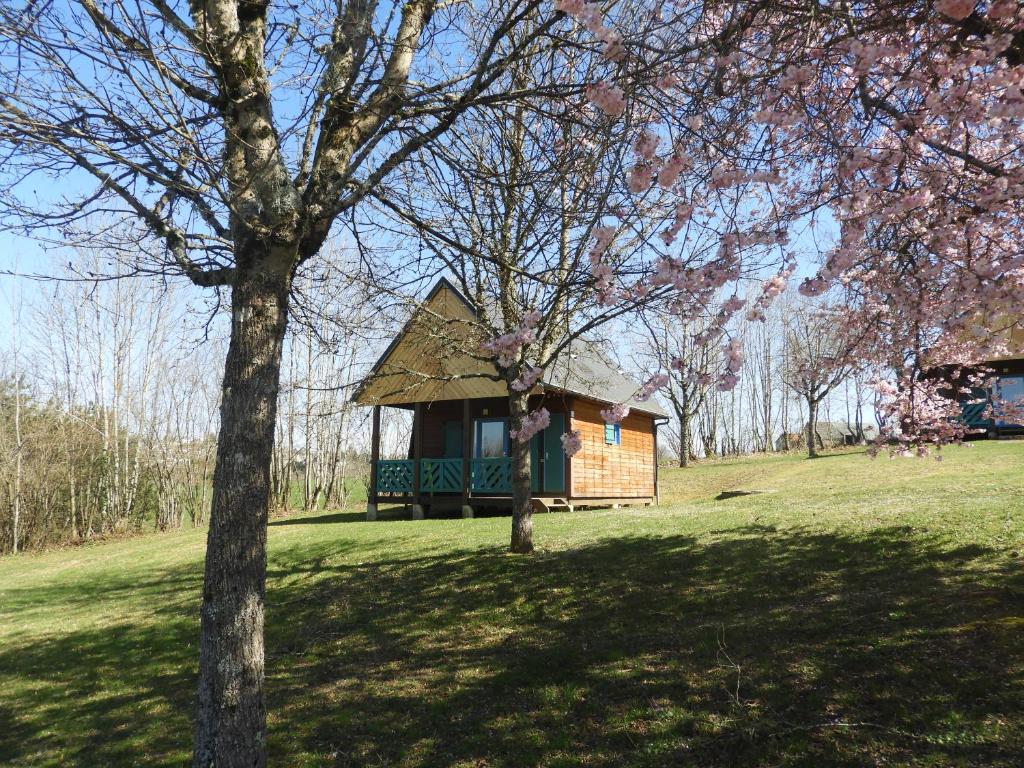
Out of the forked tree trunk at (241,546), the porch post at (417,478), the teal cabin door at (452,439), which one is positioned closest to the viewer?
the forked tree trunk at (241,546)

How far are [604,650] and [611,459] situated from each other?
1326 cm

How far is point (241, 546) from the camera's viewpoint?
157 inches

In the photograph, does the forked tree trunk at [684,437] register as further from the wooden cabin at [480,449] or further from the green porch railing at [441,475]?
the green porch railing at [441,475]

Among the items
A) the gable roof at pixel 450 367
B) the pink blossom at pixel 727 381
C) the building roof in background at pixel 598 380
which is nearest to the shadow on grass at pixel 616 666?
the pink blossom at pixel 727 381

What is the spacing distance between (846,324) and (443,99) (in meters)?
5.83

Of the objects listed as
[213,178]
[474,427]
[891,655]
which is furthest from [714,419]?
[213,178]

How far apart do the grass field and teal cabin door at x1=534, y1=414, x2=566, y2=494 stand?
17.9 feet

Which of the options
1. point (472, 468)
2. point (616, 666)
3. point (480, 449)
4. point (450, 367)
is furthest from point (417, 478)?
point (616, 666)

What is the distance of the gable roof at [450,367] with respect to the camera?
9.80 metres

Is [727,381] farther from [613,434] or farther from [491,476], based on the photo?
[613,434]

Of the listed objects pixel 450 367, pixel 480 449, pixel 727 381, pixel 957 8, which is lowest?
pixel 480 449

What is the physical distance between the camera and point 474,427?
18.5 metres

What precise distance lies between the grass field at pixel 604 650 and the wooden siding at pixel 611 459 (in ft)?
18.4

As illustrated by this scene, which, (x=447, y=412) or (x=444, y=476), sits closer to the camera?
(x=444, y=476)
